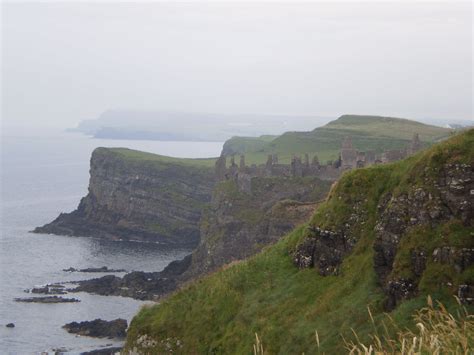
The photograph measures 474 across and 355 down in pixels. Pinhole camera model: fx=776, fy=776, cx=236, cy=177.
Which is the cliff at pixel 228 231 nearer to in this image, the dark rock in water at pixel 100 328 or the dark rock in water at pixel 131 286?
the dark rock in water at pixel 131 286

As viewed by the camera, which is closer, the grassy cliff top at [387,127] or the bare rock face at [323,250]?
the bare rock face at [323,250]

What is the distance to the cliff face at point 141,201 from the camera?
486 ft

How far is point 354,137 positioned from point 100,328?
89468 mm

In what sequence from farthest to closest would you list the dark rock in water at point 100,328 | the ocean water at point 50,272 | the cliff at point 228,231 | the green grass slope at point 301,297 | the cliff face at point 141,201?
the cliff face at point 141,201 < the cliff at point 228,231 < the dark rock in water at point 100,328 < the ocean water at point 50,272 < the green grass slope at point 301,297

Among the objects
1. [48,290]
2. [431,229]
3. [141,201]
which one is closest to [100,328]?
[48,290]

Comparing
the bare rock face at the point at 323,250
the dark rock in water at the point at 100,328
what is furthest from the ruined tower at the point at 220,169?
the bare rock face at the point at 323,250

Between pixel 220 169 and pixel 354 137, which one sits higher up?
pixel 354 137

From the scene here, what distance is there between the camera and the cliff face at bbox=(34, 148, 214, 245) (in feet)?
486

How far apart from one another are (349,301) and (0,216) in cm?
16152

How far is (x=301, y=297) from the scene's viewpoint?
27578 millimetres

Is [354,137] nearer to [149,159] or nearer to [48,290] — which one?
[149,159]

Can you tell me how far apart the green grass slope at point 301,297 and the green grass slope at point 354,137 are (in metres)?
98.8

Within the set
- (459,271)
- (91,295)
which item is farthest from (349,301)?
(91,295)

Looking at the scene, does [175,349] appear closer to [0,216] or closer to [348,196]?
[348,196]
